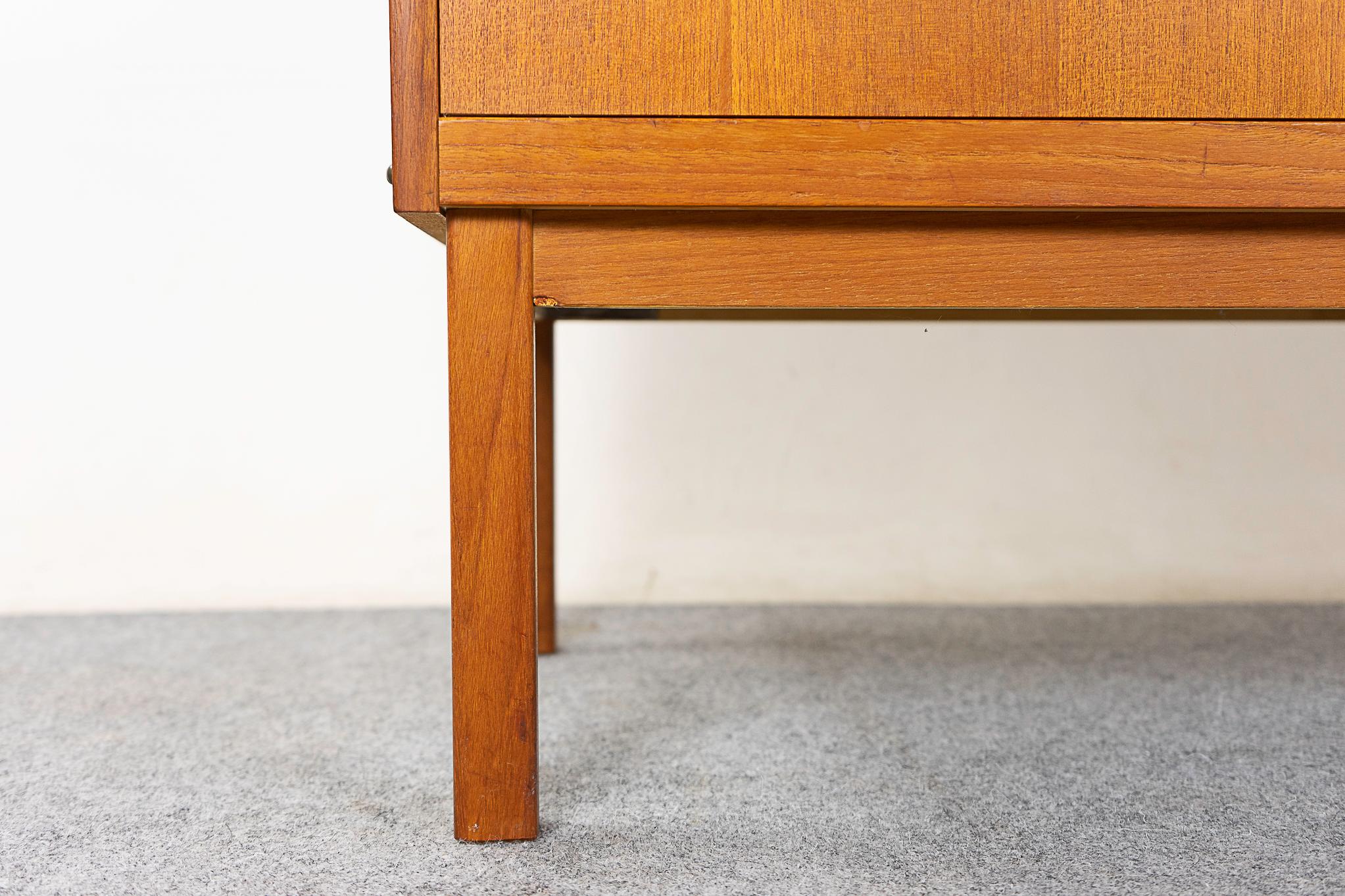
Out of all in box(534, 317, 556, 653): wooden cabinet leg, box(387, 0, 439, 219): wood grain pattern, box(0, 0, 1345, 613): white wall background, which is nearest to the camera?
box(387, 0, 439, 219): wood grain pattern

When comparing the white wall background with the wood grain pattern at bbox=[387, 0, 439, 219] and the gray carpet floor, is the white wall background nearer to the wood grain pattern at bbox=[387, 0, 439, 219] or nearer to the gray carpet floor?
the gray carpet floor

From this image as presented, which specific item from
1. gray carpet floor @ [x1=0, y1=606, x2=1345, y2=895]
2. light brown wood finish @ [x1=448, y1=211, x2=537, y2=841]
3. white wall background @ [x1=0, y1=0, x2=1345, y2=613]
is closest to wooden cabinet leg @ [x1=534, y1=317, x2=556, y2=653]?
gray carpet floor @ [x1=0, y1=606, x2=1345, y2=895]

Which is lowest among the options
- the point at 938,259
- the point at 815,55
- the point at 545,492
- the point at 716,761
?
the point at 716,761

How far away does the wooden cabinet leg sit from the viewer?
3.72ft

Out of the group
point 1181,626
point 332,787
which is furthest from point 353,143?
point 1181,626

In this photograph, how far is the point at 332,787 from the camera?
0.80 m

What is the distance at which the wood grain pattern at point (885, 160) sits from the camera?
24.1 inches

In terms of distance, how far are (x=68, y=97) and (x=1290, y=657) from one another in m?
1.71

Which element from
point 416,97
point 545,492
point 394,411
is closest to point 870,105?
point 416,97

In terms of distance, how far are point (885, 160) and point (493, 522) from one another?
328 millimetres

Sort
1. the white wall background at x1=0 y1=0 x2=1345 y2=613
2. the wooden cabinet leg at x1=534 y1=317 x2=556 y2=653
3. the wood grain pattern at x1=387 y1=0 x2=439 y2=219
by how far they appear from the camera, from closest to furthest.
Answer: the wood grain pattern at x1=387 y1=0 x2=439 y2=219 → the wooden cabinet leg at x1=534 y1=317 x2=556 y2=653 → the white wall background at x1=0 y1=0 x2=1345 y2=613

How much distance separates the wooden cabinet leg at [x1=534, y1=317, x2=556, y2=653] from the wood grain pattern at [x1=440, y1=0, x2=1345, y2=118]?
503mm

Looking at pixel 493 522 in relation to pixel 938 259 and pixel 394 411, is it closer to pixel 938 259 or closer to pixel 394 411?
pixel 938 259

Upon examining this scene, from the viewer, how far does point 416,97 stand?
2.01 ft
